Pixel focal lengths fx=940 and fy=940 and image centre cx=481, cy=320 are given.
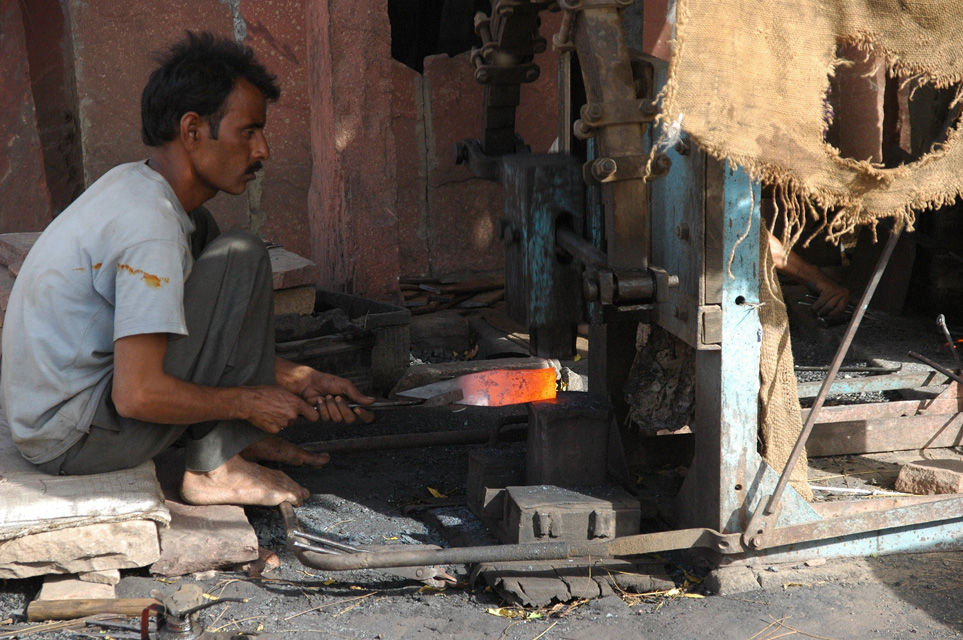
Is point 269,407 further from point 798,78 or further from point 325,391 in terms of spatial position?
point 798,78

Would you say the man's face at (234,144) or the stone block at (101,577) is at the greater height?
the man's face at (234,144)

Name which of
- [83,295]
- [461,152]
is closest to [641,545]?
[461,152]

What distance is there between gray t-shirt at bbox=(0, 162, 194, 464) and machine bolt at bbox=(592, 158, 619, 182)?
1180mm

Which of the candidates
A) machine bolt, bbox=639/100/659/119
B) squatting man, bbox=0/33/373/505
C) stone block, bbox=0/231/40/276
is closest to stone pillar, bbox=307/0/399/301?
stone block, bbox=0/231/40/276

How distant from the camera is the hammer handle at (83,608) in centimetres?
243

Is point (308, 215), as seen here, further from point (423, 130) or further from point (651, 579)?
point (651, 579)

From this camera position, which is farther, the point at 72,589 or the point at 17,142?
the point at 17,142

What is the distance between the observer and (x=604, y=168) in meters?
2.37

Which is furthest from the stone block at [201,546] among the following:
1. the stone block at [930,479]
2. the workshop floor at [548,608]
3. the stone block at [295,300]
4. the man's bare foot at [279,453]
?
the stone block at [930,479]

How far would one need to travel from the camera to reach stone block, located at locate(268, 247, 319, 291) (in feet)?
13.8

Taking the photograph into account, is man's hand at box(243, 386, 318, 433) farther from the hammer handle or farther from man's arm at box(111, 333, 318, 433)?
the hammer handle

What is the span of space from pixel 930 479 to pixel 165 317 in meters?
2.55

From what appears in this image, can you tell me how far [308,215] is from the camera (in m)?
5.32

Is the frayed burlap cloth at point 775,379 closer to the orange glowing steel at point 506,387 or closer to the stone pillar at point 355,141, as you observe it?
the orange glowing steel at point 506,387
